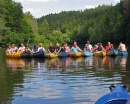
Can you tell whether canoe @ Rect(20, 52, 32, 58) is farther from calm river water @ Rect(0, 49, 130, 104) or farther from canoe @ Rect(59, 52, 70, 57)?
calm river water @ Rect(0, 49, 130, 104)

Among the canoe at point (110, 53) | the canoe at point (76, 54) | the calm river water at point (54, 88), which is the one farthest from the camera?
the canoe at point (110, 53)

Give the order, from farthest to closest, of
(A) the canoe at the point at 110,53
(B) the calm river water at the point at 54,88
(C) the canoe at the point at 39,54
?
(A) the canoe at the point at 110,53 → (C) the canoe at the point at 39,54 → (B) the calm river water at the point at 54,88

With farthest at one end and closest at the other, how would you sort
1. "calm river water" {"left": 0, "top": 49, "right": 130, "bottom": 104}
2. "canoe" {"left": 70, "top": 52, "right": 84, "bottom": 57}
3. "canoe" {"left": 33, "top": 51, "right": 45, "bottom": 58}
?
"canoe" {"left": 70, "top": 52, "right": 84, "bottom": 57} → "canoe" {"left": 33, "top": 51, "right": 45, "bottom": 58} → "calm river water" {"left": 0, "top": 49, "right": 130, "bottom": 104}

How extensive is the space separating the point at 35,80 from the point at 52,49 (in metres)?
13.4

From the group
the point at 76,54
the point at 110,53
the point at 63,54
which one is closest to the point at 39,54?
the point at 63,54

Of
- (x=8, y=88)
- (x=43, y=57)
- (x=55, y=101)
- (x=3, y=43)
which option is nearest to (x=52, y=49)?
(x=43, y=57)

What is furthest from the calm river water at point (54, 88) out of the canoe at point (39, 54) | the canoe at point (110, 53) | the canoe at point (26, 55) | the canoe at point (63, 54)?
the canoe at point (110, 53)

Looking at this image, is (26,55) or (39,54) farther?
(26,55)

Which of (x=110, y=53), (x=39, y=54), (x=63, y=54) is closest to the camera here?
(x=39, y=54)

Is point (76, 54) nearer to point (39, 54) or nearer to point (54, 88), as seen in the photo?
point (39, 54)

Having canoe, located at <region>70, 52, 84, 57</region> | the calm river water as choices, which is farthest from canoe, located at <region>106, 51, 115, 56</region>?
the calm river water

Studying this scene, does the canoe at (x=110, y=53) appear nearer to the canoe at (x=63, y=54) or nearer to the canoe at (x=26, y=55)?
the canoe at (x=63, y=54)

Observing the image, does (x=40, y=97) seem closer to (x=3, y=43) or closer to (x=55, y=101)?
(x=55, y=101)

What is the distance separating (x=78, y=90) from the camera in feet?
35.5
